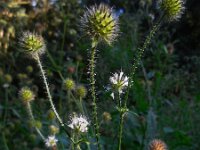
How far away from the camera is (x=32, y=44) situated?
1.76m

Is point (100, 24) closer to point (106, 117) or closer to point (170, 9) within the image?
point (170, 9)

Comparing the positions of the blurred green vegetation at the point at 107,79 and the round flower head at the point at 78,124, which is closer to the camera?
the round flower head at the point at 78,124

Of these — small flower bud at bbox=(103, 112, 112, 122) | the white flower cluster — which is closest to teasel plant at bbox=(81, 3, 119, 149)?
the white flower cluster

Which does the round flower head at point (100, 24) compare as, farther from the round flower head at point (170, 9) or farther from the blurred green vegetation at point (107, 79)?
the round flower head at point (170, 9)

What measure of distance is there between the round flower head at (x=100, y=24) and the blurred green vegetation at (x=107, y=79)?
4 centimetres

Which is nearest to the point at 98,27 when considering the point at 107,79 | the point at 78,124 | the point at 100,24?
the point at 100,24

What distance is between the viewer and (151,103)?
3.51 meters

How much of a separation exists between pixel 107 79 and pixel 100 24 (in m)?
2.60

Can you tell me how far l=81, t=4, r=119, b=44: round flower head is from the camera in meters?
1.51

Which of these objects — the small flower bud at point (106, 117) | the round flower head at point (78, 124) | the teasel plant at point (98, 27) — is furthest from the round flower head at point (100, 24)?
the small flower bud at point (106, 117)

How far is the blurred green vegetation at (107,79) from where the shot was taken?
3174 mm

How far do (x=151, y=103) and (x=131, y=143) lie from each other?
1.73ft

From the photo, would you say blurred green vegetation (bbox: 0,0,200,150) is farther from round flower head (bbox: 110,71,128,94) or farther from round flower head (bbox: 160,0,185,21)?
round flower head (bbox: 160,0,185,21)

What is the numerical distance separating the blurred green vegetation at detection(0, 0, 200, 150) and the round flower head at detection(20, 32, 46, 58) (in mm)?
161
